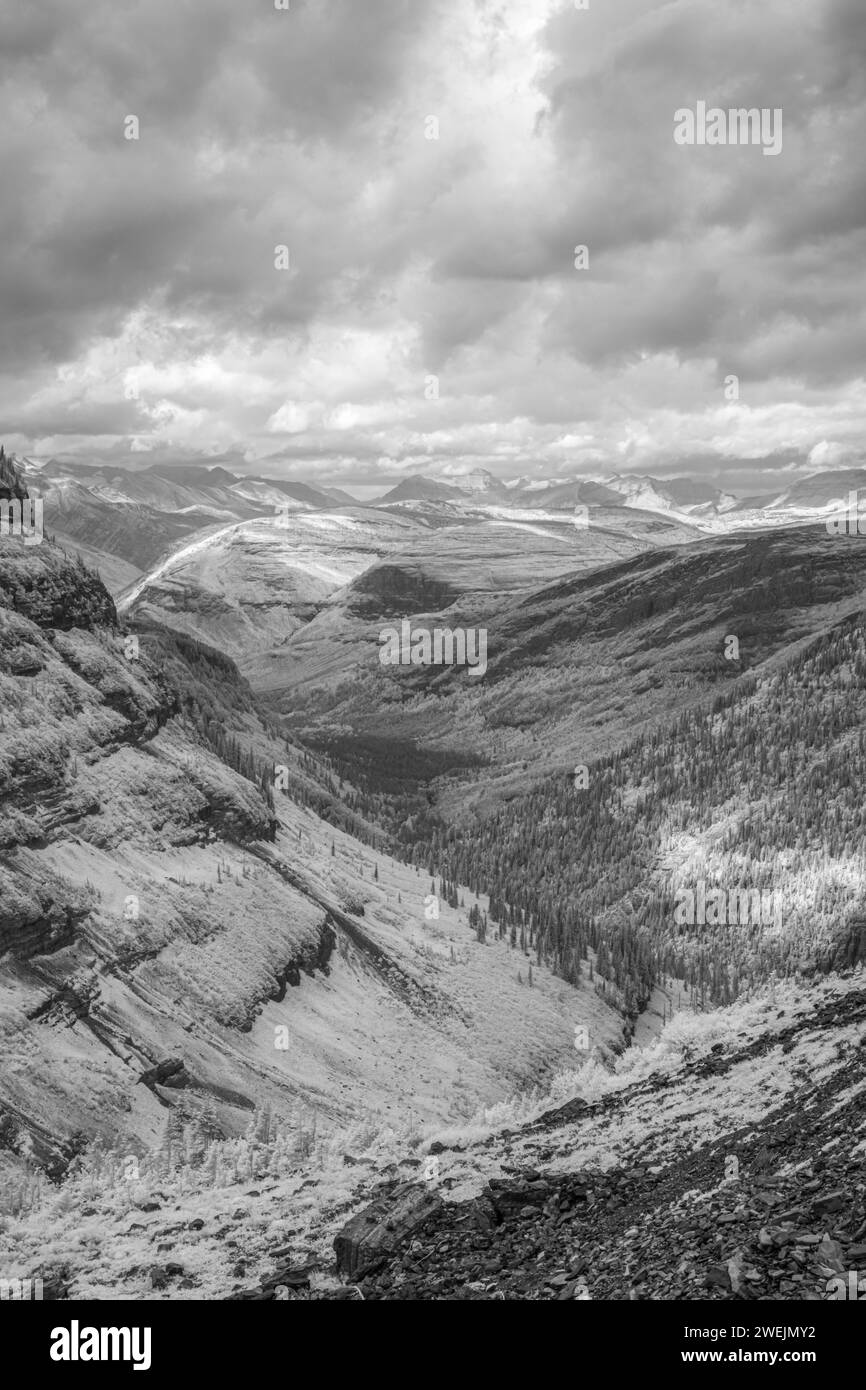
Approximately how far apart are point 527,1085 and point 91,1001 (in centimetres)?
2971

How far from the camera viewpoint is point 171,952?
57750mm

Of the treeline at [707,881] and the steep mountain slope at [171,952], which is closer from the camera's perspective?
the steep mountain slope at [171,952]

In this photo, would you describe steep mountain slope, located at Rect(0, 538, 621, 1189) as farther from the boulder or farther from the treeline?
the treeline

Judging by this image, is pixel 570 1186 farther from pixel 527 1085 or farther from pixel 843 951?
pixel 527 1085

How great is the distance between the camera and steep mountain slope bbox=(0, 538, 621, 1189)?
152 ft

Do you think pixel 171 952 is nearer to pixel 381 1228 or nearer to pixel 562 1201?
pixel 381 1228

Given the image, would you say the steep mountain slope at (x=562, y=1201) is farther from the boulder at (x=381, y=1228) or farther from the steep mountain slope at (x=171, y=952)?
the steep mountain slope at (x=171, y=952)

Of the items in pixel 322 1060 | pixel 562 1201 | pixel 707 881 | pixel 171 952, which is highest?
pixel 171 952

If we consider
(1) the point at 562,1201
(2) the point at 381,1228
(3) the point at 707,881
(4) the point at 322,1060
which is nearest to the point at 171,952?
(4) the point at 322,1060

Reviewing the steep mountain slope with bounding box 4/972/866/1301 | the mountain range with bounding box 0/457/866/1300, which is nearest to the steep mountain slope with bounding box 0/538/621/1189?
the mountain range with bounding box 0/457/866/1300

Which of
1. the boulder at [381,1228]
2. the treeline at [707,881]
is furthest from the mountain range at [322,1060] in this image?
the treeline at [707,881]

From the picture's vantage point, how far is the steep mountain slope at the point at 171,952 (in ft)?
152

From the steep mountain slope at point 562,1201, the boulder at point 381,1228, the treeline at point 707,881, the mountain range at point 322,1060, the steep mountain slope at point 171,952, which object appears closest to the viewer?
the steep mountain slope at point 562,1201

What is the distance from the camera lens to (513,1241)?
74.5 feet
